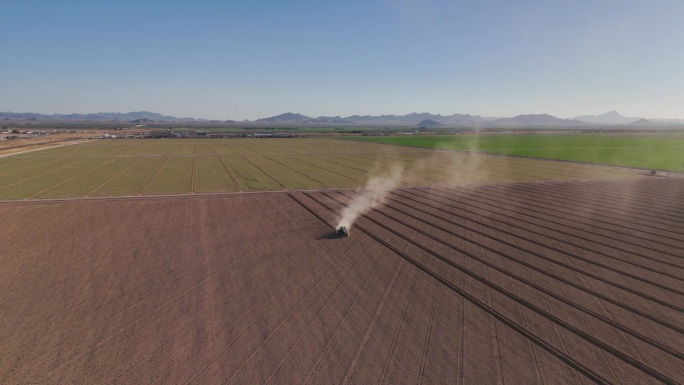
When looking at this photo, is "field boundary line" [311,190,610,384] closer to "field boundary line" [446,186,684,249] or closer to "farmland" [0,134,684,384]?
"farmland" [0,134,684,384]

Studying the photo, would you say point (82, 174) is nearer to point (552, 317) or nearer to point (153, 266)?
point (153, 266)

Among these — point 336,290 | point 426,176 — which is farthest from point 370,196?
point 336,290

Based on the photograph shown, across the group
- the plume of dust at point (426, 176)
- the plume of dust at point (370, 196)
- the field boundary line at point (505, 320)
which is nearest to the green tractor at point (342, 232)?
the plume of dust at point (370, 196)

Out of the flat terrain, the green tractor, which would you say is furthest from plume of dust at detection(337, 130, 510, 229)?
the green tractor

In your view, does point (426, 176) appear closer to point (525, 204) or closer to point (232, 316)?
point (525, 204)

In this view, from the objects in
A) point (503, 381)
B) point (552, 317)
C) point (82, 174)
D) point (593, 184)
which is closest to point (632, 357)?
point (552, 317)

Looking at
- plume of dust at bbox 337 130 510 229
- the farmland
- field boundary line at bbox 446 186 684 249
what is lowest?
plume of dust at bbox 337 130 510 229
